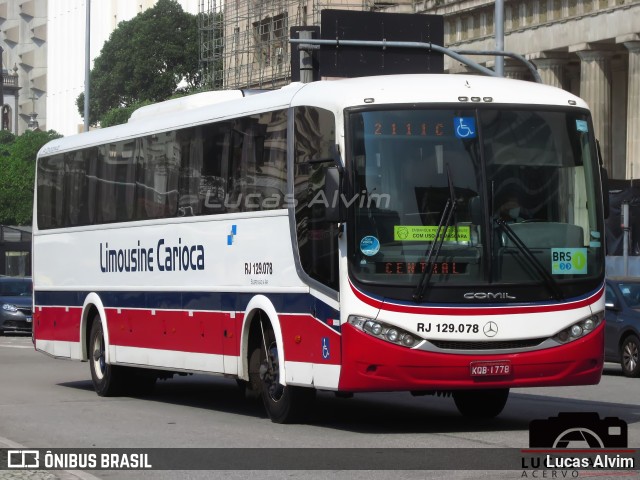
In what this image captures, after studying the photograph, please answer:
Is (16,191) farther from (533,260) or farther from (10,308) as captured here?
(533,260)

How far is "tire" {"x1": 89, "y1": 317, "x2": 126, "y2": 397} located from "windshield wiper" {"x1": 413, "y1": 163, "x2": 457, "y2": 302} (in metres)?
7.11

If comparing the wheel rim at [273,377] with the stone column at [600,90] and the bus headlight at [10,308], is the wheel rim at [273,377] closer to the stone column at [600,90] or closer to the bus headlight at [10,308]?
the bus headlight at [10,308]

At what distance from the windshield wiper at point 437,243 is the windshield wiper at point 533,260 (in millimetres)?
425

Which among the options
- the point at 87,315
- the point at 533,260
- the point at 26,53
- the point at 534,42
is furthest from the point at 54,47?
the point at 533,260

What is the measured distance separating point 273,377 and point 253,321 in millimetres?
810

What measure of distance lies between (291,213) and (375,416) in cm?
256

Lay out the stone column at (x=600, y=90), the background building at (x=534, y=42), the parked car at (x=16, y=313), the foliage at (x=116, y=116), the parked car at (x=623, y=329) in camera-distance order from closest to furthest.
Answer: the parked car at (x=623, y=329) → the parked car at (x=16, y=313) → the background building at (x=534, y=42) → the stone column at (x=600, y=90) → the foliage at (x=116, y=116)

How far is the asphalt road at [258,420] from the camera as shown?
42.3 ft

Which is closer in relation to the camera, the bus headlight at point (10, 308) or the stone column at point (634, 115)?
the bus headlight at point (10, 308)

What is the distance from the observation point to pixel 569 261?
13.7m

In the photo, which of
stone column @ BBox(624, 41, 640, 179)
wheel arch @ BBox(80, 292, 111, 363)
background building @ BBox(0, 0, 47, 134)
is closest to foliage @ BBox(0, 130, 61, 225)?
stone column @ BBox(624, 41, 640, 179)

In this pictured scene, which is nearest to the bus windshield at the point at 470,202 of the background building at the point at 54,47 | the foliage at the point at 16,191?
the foliage at the point at 16,191

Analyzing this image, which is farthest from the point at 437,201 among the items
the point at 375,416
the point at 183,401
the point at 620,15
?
the point at 620,15

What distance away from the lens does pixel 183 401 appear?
18719 millimetres
